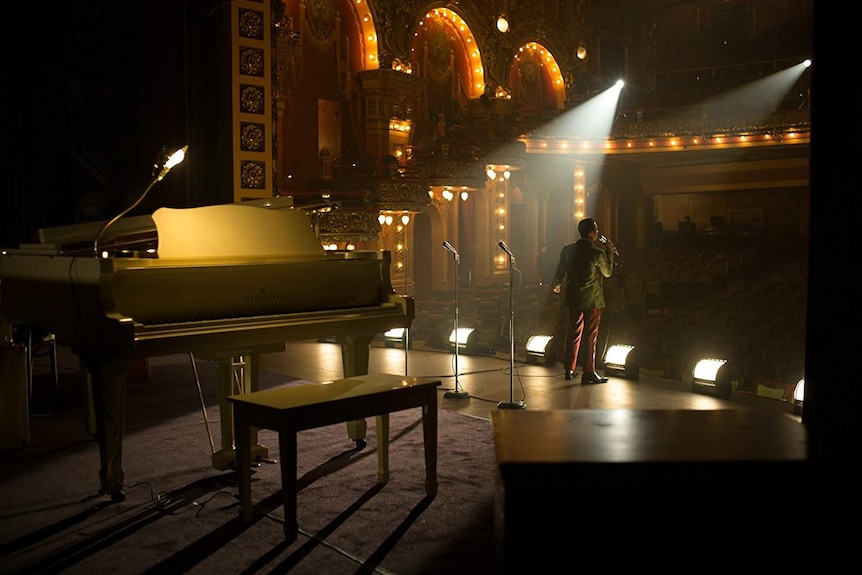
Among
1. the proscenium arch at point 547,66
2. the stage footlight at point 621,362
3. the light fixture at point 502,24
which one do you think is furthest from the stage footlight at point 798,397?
the proscenium arch at point 547,66

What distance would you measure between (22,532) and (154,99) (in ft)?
→ 16.5

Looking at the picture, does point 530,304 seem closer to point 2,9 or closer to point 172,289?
point 2,9

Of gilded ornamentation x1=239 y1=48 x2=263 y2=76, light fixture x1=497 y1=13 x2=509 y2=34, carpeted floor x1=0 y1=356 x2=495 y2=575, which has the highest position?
light fixture x1=497 y1=13 x2=509 y2=34

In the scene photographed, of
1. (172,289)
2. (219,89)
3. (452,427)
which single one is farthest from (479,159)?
(172,289)

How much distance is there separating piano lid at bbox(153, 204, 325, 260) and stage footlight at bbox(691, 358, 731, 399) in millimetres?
3690

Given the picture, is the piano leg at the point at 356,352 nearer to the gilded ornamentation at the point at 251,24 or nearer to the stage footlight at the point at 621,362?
the stage footlight at the point at 621,362

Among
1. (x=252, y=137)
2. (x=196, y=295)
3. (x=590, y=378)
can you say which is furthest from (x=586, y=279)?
(x=196, y=295)

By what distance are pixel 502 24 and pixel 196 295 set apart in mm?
13763

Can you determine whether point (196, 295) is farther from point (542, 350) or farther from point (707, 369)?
point (542, 350)

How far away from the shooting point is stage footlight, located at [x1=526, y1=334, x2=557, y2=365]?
7992 mm

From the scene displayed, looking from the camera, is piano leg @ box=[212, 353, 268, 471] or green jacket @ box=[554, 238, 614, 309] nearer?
piano leg @ box=[212, 353, 268, 471]

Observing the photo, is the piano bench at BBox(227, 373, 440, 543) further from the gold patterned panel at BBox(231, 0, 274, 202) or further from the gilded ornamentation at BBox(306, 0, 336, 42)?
the gilded ornamentation at BBox(306, 0, 336, 42)

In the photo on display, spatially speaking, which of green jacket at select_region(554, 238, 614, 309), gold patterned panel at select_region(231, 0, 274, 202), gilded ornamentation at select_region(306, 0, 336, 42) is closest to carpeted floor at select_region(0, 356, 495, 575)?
green jacket at select_region(554, 238, 614, 309)

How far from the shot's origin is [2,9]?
7.12 m
